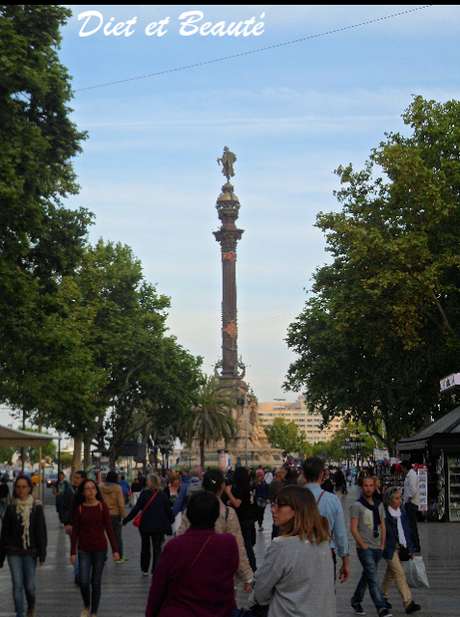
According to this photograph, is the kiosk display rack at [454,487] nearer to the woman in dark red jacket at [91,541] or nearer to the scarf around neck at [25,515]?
the woman in dark red jacket at [91,541]

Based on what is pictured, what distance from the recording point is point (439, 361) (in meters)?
37.6

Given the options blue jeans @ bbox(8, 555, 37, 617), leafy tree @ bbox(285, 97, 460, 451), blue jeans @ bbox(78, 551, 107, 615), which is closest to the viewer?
blue jeans @ bbox(8, 555, 37, 617)

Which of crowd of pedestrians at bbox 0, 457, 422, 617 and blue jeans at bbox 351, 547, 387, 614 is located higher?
crowd of pedestrians at bbox 0, 457, 422, 617

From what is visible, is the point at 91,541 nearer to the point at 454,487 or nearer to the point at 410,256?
the point at 454,487

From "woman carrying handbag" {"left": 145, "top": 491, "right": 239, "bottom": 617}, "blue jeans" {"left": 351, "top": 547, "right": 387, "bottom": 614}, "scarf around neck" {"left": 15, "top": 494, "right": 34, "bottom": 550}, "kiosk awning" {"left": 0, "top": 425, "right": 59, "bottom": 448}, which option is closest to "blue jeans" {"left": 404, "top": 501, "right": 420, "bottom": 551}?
"blue jeans" {"left": 351, "top": 547, "right": 387, "bottom": 614}

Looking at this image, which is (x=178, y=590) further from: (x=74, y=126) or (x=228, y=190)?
(x=228, y=190)

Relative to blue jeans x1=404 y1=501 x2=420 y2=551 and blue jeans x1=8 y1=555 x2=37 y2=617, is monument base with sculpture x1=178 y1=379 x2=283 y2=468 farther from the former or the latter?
blue jeans x1=8 y1=555 x2=37 y2=617

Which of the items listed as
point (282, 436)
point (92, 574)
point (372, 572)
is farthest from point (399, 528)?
point (282, 436)

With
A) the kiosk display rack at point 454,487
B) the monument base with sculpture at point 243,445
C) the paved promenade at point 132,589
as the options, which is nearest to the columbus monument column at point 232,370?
the monument base with sculpture at point 243,445

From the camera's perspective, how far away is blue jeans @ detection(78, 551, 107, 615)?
32.1ft

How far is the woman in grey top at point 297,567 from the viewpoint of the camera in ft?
16.2

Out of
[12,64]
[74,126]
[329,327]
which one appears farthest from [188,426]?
[12,64]

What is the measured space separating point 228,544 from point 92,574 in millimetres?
5289

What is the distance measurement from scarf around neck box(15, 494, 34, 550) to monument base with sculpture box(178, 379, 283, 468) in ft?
218
